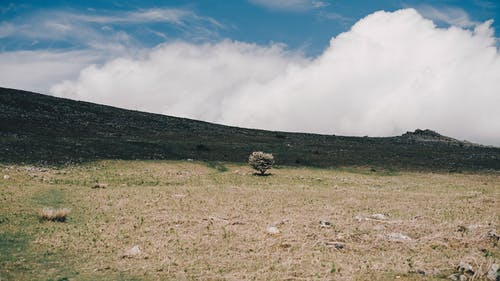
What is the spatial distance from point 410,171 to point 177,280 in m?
51.6

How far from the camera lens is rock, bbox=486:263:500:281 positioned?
43.7 feet

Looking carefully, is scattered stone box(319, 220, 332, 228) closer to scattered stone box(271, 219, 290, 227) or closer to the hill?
scattered stone box(271, 219, 290, 227)

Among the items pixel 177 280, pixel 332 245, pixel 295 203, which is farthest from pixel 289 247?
pixel 295 203

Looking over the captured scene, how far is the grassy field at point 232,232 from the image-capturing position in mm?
14789

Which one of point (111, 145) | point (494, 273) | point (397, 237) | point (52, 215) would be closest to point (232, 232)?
point (397, 237)

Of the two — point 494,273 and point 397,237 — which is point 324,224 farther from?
point 494,273

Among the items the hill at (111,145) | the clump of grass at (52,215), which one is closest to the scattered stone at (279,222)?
the clump of grass at (52,215)

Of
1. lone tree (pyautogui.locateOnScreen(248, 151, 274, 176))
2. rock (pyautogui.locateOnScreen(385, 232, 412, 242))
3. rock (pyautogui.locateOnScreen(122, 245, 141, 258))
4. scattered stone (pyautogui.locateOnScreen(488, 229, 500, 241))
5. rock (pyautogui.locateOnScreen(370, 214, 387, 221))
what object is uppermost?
lone tree (pyautogui.locateOnScreen(248, 151, 274, 176))

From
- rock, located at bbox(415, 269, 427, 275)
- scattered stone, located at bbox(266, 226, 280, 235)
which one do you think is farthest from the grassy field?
scattered stone, located at bbox(266, 226, 280, 235)

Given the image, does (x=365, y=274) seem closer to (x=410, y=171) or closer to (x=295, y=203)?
(x=295, y=203)

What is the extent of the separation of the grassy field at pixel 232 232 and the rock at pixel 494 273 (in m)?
0.28

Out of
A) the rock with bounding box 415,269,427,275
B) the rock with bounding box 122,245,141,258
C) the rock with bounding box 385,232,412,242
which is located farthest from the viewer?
the rock with bounding box 385,232,412,242

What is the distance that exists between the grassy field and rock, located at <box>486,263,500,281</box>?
0.28m

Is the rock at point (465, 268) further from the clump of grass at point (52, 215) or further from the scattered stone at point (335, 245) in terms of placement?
the clump of grass at point (52, 215)
